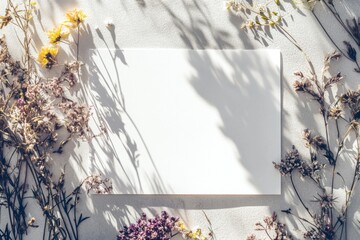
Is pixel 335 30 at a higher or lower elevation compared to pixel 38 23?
lower

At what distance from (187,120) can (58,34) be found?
724mm

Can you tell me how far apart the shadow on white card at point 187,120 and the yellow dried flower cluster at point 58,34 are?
0.17 metres

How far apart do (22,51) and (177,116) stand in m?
0.82

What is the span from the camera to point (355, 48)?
86.6 inches

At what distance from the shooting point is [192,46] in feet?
7.42

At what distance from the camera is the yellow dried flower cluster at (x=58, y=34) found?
2217 mm

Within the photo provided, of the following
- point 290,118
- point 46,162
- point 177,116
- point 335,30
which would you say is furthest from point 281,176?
point 46,162

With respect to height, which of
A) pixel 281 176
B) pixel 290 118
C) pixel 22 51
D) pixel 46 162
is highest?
pixel 22 51

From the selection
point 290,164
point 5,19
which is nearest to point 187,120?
point 290,164

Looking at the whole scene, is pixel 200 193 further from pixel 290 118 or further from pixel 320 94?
pixel 320 94

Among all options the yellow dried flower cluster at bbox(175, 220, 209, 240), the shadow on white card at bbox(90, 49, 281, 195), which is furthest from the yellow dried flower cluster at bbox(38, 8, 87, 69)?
the yellow dried flower cluster at bbox(175, 220, 209, 240)

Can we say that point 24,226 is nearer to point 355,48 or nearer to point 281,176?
point 281,176

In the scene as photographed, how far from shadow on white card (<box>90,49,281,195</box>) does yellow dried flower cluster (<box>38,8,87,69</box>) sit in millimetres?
172

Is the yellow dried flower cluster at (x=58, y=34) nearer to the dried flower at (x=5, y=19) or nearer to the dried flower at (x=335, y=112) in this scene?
the dried flower at (x=5, y=19)
